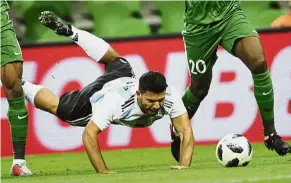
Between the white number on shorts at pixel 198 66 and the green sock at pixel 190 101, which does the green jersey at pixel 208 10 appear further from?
the green sock at pixel 190 101

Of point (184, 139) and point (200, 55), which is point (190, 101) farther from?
point (184, 139)

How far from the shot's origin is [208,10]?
9.54m

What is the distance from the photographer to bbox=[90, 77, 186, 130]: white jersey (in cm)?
890

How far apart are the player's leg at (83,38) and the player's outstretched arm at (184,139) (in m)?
1.39

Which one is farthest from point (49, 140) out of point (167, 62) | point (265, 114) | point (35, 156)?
point (265, 114)

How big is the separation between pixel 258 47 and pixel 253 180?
83.7 inches

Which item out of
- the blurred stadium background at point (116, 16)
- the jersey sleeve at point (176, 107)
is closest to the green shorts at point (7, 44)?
the jersey sleeve at point (176, 107)

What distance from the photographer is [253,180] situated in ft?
24.2

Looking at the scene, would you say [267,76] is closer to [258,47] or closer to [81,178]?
[258,47]

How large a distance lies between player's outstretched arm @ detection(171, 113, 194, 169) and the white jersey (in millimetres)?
62

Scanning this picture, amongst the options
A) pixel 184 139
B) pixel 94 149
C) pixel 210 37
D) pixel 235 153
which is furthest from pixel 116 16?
pixel 94 149

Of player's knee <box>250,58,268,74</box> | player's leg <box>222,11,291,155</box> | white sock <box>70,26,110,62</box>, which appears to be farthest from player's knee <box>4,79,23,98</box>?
player's knee <box>250,58,268,74</box>

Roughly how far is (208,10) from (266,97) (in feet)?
3.17

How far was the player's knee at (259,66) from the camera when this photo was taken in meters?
9.20
